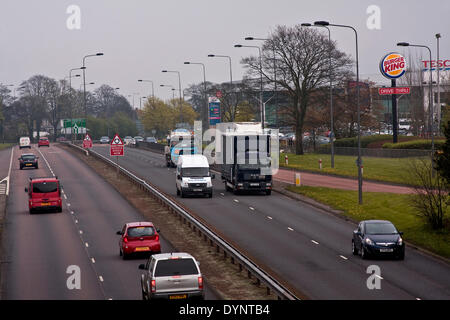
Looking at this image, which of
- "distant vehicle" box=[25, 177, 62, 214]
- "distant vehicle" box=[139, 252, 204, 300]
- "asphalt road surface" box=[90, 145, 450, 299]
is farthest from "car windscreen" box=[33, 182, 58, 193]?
"distant vehicle" box=[139, 252, 204, 300]

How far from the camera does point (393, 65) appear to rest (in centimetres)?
7950

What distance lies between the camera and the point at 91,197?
171 feet

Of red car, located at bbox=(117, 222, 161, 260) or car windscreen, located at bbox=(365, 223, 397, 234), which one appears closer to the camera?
red car, located at bbox=(117, 222, 161, 260)

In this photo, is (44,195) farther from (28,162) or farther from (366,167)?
(366,167)

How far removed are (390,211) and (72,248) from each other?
18584 millimetres

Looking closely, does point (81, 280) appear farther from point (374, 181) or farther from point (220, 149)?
point (374, 181)

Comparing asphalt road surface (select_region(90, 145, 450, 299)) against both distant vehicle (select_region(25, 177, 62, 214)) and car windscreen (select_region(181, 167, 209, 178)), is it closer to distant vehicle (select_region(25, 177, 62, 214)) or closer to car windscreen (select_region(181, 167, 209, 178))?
car windscreen (select_region(181, 167, 209, 178))

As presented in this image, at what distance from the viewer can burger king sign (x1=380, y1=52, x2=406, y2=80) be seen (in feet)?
259

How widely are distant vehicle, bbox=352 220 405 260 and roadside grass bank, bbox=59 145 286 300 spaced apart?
17.6 ft

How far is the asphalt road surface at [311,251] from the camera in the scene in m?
24.4

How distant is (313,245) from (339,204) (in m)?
12.7

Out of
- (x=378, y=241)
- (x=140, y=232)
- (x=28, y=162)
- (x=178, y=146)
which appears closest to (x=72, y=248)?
(x=140, y=232)

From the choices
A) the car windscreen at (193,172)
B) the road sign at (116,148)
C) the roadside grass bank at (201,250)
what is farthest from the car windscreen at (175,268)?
the road sign at (116,148)
